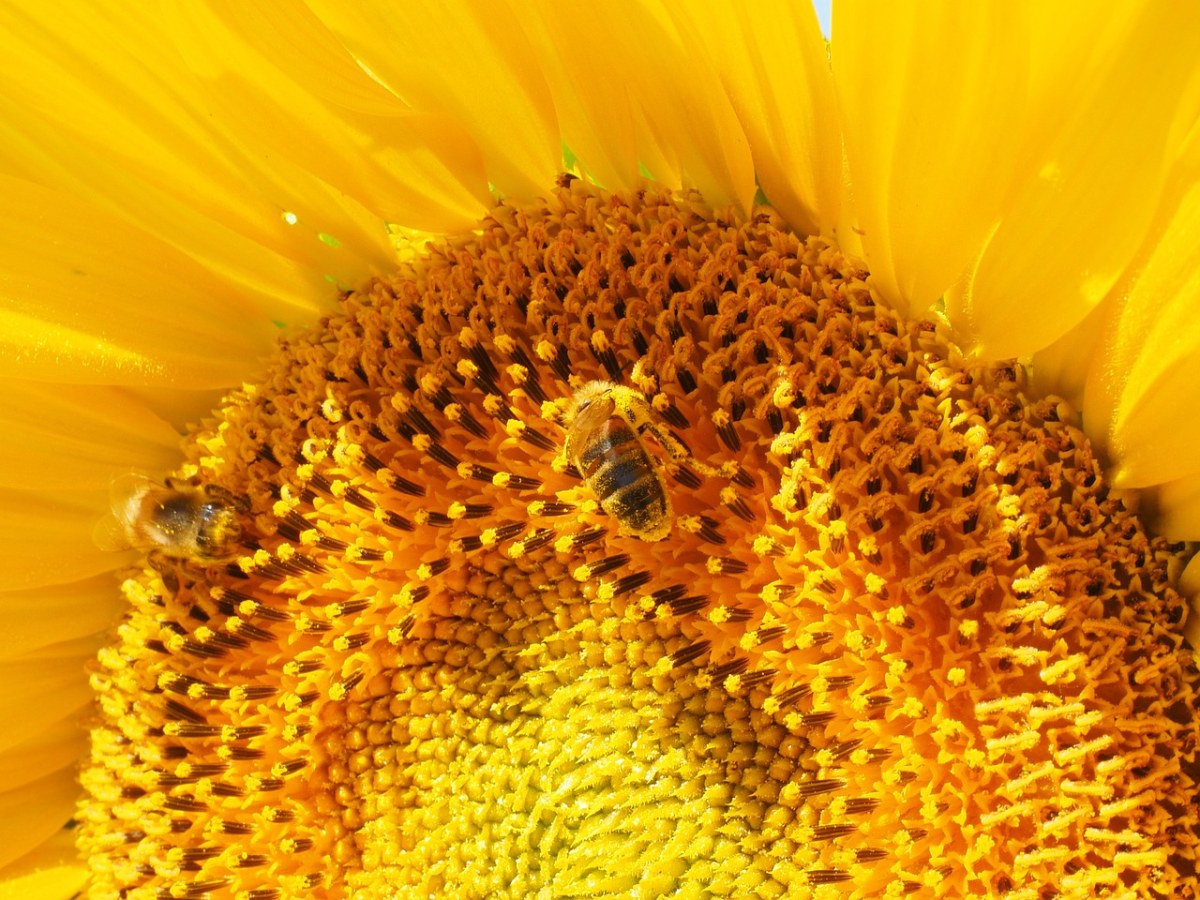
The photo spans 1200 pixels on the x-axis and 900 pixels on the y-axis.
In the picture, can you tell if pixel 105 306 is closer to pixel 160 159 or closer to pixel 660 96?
pixel 160 159

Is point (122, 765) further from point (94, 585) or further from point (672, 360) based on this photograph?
point (672, 360)

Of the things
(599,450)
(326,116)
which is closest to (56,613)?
(326,116)

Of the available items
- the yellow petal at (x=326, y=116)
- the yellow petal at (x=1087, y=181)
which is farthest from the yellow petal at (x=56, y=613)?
the yellow petal at (x=1087, y=181)

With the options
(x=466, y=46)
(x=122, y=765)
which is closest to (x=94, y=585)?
(x=122, y=765)

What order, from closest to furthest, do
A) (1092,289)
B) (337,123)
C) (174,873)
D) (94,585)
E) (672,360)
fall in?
(1092,289) → (672,360) → (337,123) → (174,873) → (94,585)

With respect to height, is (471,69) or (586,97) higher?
(471,69)

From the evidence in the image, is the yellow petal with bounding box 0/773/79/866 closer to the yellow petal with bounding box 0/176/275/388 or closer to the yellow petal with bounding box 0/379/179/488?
the yellow petal with bounding box 0/379/179/488
